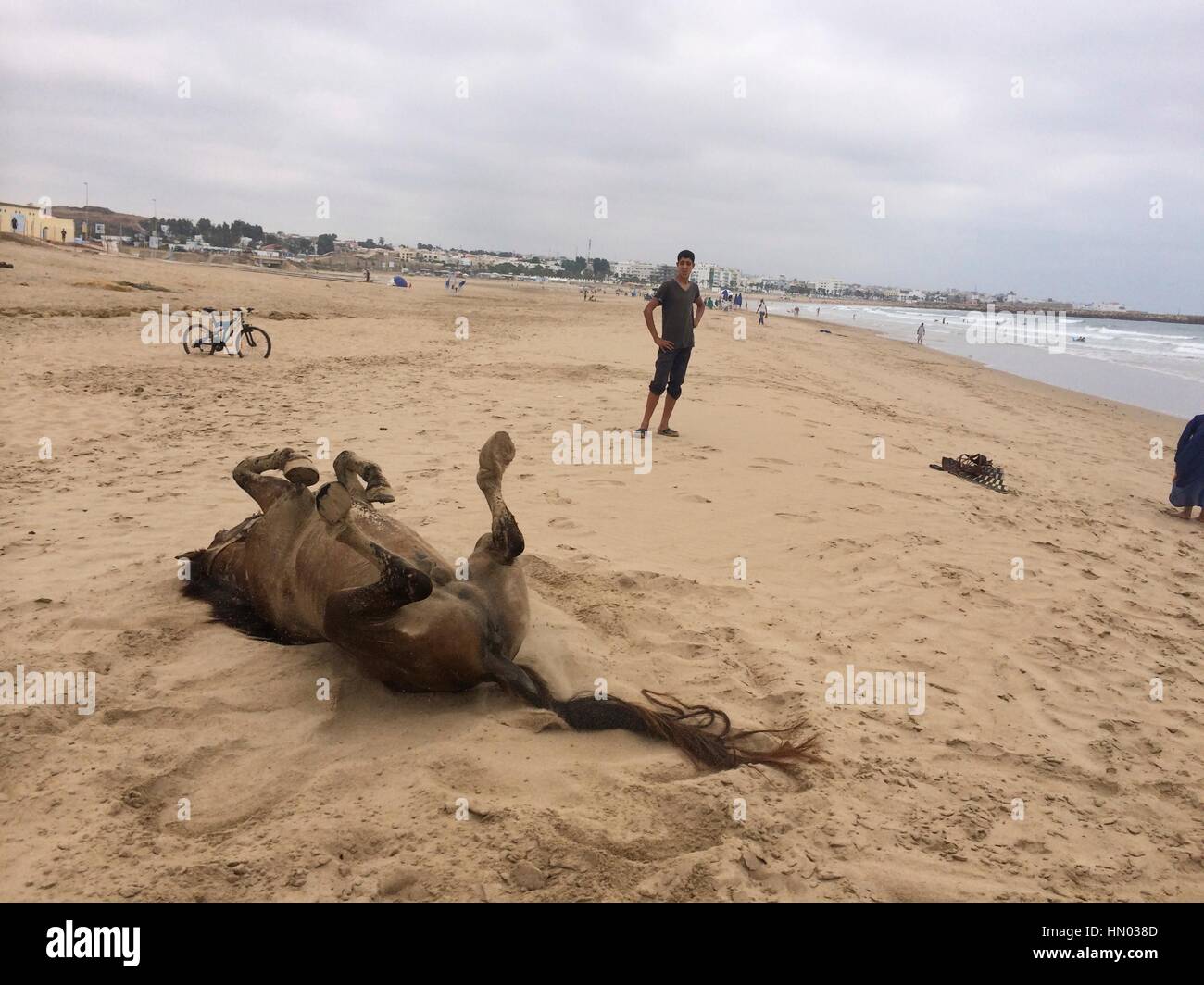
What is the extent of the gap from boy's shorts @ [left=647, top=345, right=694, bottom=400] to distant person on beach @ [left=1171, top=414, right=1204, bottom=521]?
531 centimetres

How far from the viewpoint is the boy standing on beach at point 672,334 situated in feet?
28.8

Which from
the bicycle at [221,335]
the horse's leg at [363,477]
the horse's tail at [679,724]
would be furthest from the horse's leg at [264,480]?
the bicycle at [221,335]

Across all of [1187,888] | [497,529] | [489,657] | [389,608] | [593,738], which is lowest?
[1187,888]

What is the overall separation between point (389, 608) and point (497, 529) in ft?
2.09

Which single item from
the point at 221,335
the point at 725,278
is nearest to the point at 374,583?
the point at 221,335

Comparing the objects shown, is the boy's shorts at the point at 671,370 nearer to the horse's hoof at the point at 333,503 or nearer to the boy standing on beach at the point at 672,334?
the boy standing on beach at the point at 672,334

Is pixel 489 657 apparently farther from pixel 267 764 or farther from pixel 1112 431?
pixel 1112 431

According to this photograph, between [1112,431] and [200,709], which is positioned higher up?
[1112,431]

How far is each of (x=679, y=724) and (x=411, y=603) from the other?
1240 millimetres

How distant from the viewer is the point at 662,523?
237 inches

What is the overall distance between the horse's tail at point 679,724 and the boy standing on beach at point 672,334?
566 centimetres

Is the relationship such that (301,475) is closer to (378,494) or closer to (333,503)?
(378,494)

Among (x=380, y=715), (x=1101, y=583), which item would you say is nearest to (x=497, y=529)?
(x=380, y=715)

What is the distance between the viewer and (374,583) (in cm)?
310
